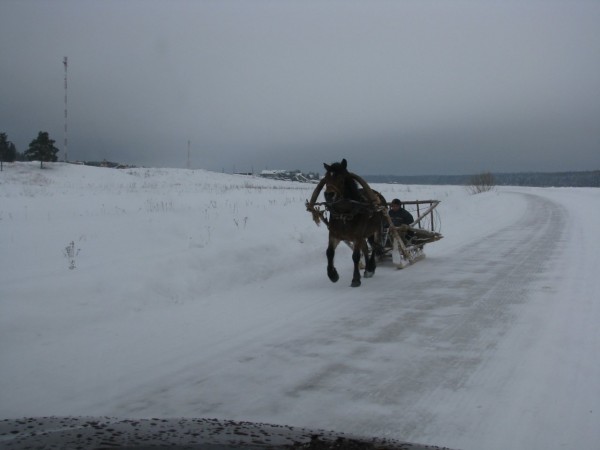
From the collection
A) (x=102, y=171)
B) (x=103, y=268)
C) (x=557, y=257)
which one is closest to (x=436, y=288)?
(x=557, y=257)

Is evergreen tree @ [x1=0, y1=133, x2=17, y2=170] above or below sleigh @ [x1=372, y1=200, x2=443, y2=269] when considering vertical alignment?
above

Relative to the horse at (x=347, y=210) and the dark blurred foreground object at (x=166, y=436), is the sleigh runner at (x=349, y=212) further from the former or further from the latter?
the dark blurred foreground object at (x=166, y=436)

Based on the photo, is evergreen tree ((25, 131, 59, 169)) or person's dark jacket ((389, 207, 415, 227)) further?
evergreen tree ((25, 131, 59, 169))

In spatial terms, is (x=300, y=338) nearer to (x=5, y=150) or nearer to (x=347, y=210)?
(x=347, y=210)

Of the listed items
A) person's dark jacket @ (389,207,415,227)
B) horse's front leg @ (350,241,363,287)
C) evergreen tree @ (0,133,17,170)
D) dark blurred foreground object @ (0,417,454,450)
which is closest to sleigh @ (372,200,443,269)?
person's dark jacket @ (389,207,415,227)

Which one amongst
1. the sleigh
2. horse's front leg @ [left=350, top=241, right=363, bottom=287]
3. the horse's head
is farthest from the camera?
the sleigh

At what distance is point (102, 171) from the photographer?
2370 inches

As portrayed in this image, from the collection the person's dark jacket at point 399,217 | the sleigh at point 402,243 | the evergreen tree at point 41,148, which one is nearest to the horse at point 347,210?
the sleigh at point 402,243

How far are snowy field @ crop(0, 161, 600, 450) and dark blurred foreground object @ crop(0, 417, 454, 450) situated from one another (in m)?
0.64

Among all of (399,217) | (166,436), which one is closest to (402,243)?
(399,217)

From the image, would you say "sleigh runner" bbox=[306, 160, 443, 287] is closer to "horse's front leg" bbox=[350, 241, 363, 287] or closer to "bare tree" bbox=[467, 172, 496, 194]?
"horse's front leg" bbox=[350, 241, 363, 287]

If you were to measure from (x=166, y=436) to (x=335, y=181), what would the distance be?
633cm

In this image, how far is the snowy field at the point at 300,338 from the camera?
3910 mm

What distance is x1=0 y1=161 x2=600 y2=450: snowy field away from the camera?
391 cm
